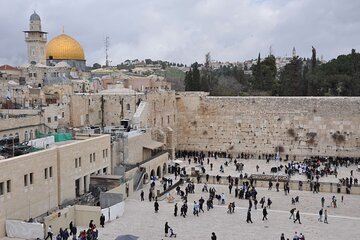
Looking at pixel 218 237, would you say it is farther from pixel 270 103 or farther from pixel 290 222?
pixel 270 103

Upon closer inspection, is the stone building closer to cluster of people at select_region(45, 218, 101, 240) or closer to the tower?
cluster of people at select_region(45, 218, 101, 240)

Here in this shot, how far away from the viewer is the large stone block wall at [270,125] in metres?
34.2

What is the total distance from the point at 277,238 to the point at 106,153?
378 inches

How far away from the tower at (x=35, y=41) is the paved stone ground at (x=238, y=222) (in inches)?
1344

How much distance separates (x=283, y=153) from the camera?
35531mm

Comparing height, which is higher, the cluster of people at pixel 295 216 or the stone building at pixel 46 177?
the stone building at pixel 46 177

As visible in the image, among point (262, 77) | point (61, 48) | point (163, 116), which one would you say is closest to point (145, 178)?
point (163, 116)

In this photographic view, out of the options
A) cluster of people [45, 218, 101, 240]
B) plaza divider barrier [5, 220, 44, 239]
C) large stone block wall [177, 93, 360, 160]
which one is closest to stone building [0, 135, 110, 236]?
plaza divider barrier [5, 220, 44, 239]

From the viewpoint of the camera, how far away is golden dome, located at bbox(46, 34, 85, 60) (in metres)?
48.7

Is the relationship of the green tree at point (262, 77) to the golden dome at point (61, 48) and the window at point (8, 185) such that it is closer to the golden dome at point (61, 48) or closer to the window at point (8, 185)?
the golden dome at point (61, 48)

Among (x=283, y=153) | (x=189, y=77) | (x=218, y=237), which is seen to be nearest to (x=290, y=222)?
(x=218, y=237)

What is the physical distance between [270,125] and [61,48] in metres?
24.0

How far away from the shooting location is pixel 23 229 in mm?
15609

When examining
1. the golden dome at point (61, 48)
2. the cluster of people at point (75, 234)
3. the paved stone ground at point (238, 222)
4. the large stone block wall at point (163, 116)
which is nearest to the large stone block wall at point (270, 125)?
the large stone block wall at point (163, 116)
